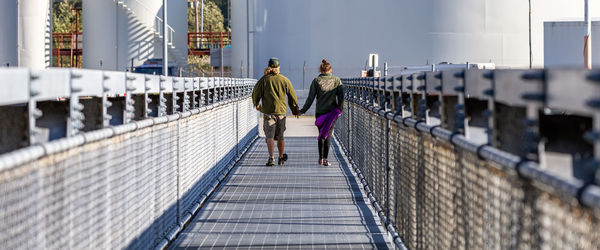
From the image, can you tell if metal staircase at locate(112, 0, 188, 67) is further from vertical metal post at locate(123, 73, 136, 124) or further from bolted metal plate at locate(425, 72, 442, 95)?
bolted metal plate at locate(425, 72, 442, 95)

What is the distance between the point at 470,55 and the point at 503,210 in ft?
166

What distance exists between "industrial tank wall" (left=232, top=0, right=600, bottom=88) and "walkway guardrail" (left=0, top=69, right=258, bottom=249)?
43574mm

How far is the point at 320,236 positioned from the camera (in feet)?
29.7

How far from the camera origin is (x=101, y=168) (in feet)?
18.9

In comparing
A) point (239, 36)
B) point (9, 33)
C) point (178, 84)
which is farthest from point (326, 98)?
point (239, 36)

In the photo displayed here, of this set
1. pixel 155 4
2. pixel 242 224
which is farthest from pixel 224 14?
pixel 242 224

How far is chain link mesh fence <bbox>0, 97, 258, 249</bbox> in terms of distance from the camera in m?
4.19

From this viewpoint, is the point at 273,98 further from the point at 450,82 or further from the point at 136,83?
the point at 450,82

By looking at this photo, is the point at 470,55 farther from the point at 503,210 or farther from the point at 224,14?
the point at 224,14

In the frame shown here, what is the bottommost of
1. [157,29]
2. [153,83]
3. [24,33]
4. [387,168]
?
[387,168]

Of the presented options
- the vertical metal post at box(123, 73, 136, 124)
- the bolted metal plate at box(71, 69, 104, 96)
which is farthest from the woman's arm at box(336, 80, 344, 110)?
the bolted metal plate at box(71, 69, 104, 96)

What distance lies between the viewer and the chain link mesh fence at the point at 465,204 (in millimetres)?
3432

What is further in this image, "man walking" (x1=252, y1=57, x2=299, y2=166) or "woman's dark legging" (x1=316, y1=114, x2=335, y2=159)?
"woman's dark legging" (x1=316, y1=114, x2=335, y2=159)

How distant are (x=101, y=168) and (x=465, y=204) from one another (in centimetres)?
223
